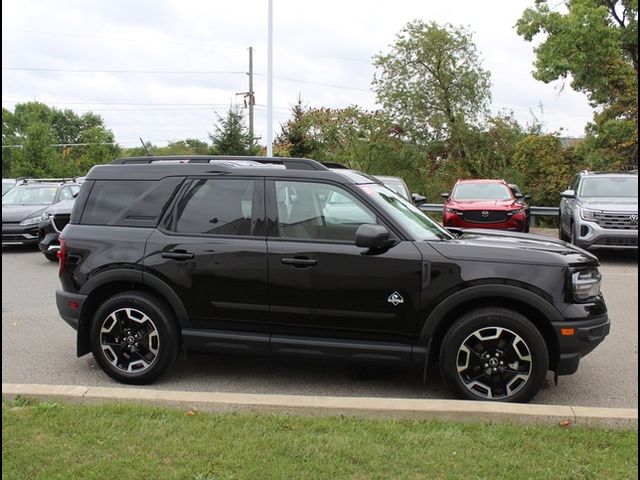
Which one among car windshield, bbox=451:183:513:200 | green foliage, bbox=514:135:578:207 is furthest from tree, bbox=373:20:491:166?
car windshield, bbox=451:183:513:200

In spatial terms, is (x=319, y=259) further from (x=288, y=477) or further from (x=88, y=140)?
(x=88, y=140)

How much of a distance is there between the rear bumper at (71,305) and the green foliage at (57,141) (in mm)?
25403

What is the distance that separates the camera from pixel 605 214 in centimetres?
1140

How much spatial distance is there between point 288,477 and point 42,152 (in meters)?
42.5

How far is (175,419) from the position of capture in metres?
3.68

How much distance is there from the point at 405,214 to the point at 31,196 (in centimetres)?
1328

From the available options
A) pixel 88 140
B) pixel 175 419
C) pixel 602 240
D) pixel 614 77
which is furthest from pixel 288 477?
pixel 88 140

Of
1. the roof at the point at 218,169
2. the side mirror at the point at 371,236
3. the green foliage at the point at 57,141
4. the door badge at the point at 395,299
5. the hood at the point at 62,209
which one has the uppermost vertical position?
the green foliage at the point at 57,141

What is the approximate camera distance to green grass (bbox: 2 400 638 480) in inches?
121

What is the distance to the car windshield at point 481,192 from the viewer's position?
1512 cm

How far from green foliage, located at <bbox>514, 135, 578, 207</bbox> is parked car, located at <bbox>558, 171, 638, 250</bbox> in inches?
→ 628

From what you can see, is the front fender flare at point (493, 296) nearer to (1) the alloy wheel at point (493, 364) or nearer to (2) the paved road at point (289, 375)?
(1) the alloy wheel at point (493, 364)

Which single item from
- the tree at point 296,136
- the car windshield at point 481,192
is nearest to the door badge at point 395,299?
the car windshield at point 481,192

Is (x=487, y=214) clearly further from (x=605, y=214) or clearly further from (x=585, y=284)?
(x=585, y=284)
